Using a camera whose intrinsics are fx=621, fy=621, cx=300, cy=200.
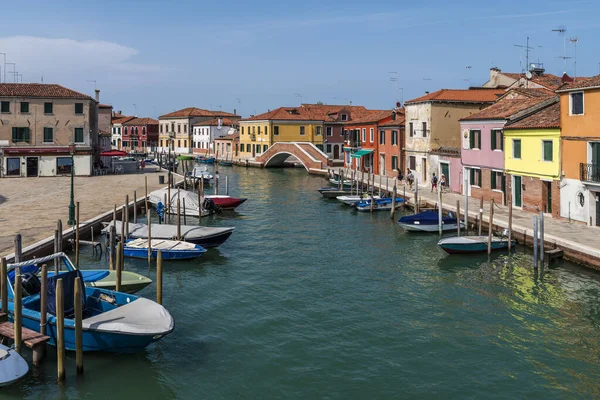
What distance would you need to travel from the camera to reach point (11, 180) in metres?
48.4

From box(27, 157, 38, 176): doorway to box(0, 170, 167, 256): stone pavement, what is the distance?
6.79 ft

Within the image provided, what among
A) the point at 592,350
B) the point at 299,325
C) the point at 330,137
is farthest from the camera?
the point at 330,137

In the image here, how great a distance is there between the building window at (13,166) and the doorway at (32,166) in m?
0.69

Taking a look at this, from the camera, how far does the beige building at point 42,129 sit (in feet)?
167

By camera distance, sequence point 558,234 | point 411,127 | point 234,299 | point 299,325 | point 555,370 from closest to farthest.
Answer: point 555,370
point 299,325
point 234,299
point 558,234
point 411,127

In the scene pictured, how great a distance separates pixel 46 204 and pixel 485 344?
26.3 metres

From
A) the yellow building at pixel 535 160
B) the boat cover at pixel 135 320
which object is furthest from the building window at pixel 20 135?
the boat cover at pixel 135 320

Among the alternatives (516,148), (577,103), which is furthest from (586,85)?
(516,148)

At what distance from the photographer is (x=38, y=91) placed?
52.2m

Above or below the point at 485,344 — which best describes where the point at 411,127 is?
above

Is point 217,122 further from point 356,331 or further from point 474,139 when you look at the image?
point 356,331

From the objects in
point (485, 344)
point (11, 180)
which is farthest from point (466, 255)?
point (11, 180)

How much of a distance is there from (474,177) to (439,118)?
855cm

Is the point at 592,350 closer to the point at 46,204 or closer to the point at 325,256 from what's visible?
the point at 325,256
